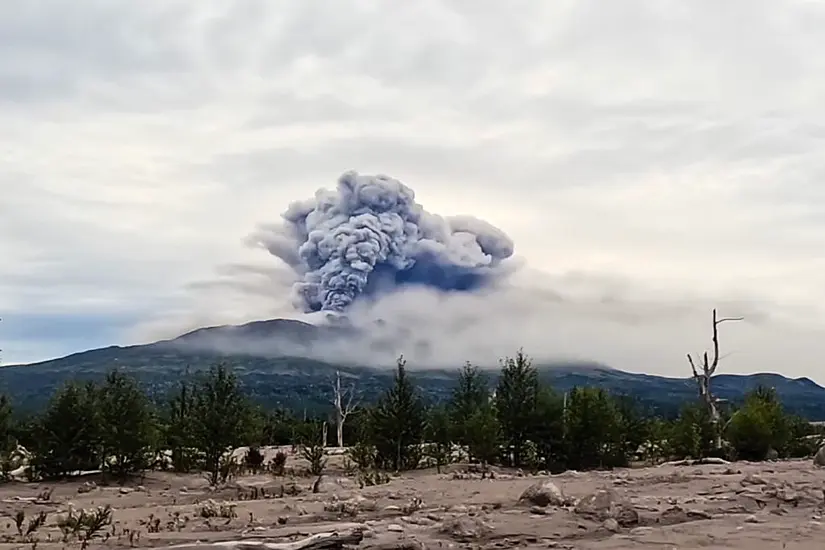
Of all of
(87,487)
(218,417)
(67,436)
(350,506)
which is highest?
(218,417)

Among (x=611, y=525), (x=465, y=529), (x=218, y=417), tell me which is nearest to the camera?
(x=465, y=529)

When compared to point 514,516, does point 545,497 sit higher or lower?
higher

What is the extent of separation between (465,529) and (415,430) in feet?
76.8

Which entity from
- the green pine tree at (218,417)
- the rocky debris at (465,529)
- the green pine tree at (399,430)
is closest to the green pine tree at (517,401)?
the green pine tree at (399,430)

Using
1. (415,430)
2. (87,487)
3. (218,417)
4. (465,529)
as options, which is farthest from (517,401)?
(465,529)

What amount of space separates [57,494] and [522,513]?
54.1 ft

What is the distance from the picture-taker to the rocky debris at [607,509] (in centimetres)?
1276

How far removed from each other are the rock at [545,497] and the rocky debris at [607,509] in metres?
0.85

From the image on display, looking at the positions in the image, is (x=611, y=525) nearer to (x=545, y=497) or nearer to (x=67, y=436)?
(x=545, y=497)

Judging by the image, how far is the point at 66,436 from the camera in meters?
29.9

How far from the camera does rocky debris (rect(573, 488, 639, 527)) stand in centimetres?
1276

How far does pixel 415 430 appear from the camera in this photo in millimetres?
34969

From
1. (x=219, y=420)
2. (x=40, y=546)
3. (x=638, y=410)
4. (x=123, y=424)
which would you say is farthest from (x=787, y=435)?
(x=40, y=546)

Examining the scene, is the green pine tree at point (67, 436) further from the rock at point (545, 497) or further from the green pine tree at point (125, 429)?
the rock at point (545, 497)
